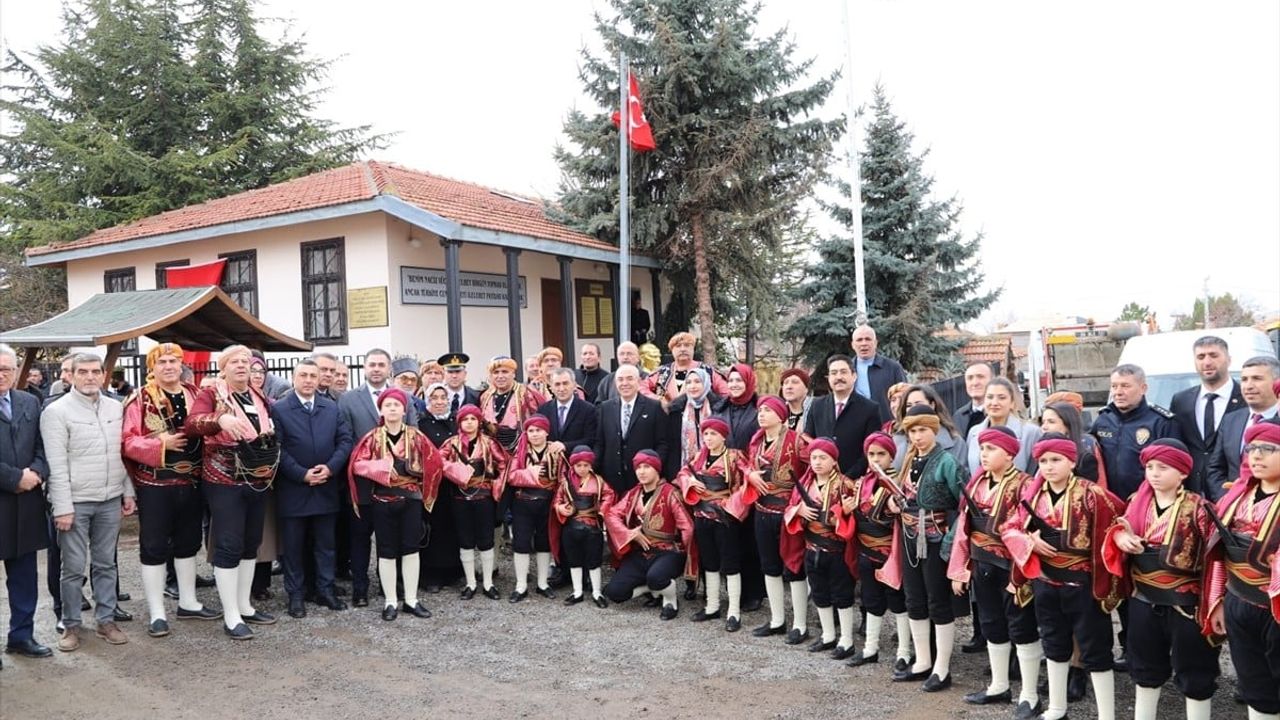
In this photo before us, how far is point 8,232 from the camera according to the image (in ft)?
86.2

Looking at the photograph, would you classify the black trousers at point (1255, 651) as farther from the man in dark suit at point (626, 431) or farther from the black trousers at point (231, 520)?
the black trousers at point (231, 520)

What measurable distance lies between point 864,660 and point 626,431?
2.79 metres

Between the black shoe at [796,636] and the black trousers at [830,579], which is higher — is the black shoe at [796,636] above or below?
below

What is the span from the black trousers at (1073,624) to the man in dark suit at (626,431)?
3.51m

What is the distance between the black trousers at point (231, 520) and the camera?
6.45 m

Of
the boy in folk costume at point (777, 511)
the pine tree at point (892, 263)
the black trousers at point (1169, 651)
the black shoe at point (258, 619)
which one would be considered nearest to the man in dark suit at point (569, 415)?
the boy in folk costume at point (777, 511)

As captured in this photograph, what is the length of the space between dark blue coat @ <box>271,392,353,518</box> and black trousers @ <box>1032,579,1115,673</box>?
196 inches

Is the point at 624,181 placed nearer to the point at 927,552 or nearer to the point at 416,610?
the point at 416,610

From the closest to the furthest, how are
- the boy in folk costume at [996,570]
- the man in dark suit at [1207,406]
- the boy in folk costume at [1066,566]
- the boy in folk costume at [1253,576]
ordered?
the boy in folk costume at [1253,576], the boy in folk costume at [1066,566], the boy in folk costume at [996,570], the man in dark suit at [1207,406]

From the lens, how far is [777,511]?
6.40m

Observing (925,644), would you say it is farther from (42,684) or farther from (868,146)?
(868,146)

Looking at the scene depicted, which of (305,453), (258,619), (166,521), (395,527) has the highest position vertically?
(305,453)

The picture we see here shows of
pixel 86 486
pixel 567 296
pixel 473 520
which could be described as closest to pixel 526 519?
pixel 473 520

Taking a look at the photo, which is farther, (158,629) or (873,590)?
(158,629)
